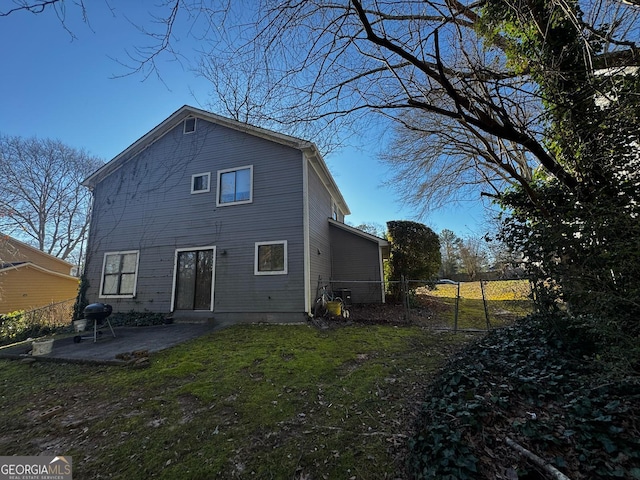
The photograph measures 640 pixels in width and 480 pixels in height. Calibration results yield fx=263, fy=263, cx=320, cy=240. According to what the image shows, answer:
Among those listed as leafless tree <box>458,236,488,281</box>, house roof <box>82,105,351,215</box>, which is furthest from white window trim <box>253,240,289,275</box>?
leafless tree <box>458,236,488,281</box>

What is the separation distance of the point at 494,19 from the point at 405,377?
19.7 feet

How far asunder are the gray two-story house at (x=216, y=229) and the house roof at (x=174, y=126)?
4 cm

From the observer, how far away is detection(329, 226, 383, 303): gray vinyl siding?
1152 centimetres

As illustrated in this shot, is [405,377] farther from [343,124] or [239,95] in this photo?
[239,95]

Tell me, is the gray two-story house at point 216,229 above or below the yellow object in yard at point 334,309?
above

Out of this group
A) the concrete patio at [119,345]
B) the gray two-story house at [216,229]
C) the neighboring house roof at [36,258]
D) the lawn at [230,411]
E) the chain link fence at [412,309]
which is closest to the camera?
the lawn at [230,411]

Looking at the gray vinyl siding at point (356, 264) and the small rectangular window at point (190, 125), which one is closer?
the small rectangular window at point (190, 125)

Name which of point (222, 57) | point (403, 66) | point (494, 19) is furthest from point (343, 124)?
point (494, 19)

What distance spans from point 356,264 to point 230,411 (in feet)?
29.5

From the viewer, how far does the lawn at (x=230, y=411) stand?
92.3 inches

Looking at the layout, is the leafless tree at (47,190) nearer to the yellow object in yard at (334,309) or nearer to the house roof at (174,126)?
the house roof at (174,126)

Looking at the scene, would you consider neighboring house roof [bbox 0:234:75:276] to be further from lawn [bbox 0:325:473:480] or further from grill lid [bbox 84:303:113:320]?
lawn [bbox 0:325:473:480]

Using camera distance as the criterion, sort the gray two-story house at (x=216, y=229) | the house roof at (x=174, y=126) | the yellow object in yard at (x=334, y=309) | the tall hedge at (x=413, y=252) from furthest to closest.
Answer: the tall hedge at (x=413, y=252) < the house roof at (x=174, y=126) < the yellow object in yard at (x=334, y=309) < the gray two-story house at (x=216, y=229)

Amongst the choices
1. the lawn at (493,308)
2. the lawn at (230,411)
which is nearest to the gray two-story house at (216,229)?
the lawn at (493,308)
